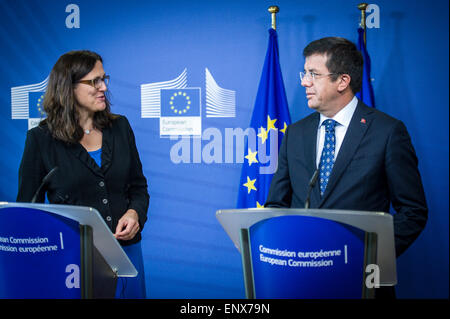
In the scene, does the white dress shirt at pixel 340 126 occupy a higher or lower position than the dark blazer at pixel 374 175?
higher

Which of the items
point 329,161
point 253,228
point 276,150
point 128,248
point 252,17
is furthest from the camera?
point 252,17

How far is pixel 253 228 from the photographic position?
48.7 inches

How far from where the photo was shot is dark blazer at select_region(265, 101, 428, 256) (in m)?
1.75

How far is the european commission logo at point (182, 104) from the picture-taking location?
11.7ft

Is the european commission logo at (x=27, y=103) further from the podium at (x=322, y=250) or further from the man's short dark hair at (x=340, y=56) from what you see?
the podium at (x=322, y=250)

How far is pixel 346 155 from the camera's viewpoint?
1.87m

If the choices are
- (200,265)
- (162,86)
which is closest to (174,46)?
(162,86)

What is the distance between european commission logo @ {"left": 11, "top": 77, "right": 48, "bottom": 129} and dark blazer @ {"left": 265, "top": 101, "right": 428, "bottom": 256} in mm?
2689

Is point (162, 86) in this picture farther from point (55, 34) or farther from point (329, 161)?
point (329, 161)

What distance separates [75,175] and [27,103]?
2.13 metres

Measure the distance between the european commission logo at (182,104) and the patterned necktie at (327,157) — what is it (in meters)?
1.63

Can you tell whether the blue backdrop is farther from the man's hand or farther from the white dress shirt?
the man's hand

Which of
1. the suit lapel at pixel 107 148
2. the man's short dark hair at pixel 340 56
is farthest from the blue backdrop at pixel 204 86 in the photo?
the suit lapel at pixel 107 148

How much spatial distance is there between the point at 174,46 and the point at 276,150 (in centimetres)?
128
